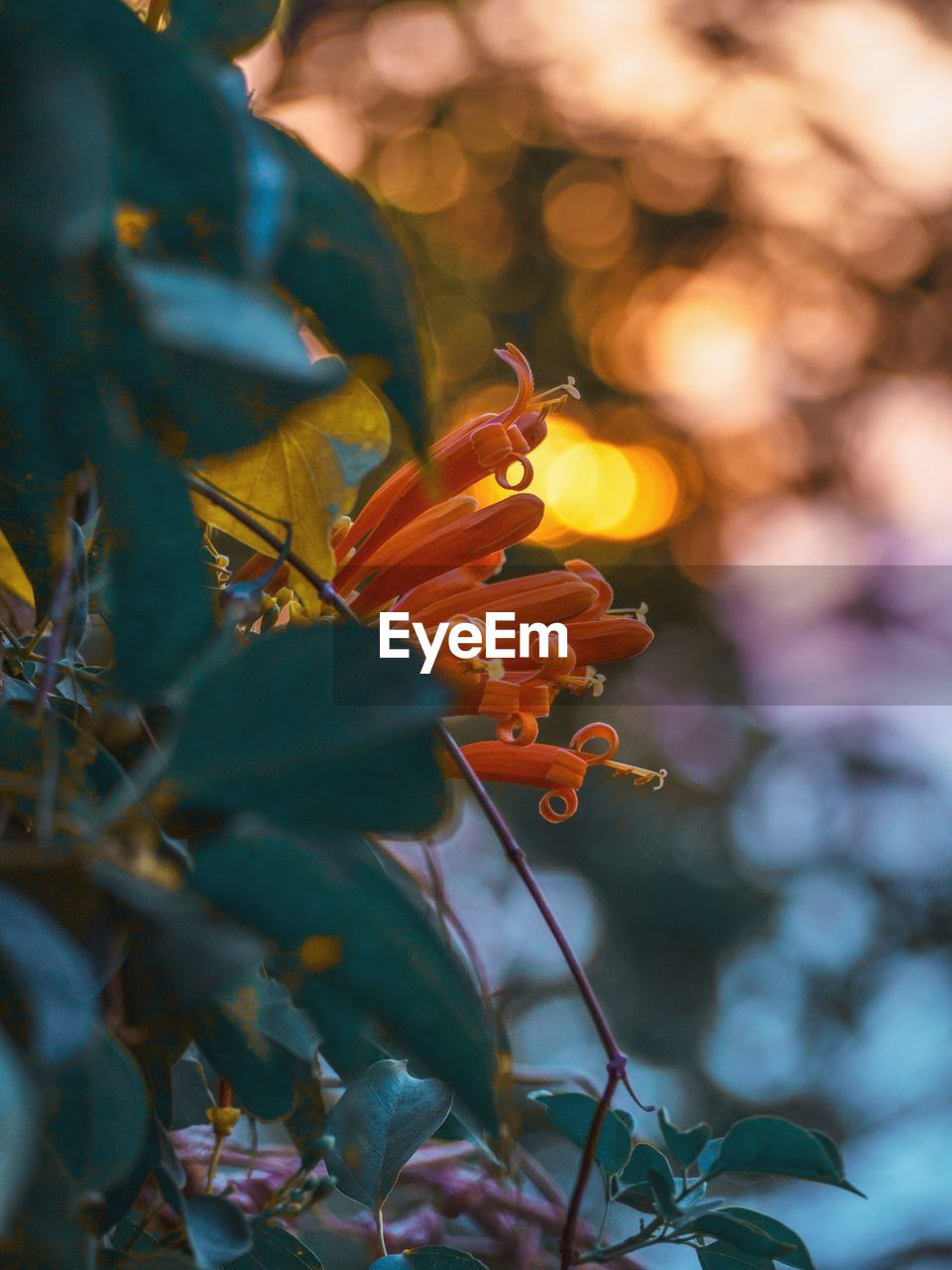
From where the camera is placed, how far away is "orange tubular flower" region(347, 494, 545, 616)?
0.34 metres

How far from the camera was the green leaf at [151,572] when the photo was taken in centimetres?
16

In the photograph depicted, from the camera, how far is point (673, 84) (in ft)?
6.57

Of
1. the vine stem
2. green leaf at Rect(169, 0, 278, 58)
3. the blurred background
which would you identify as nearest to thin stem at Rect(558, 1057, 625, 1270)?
the vine stem

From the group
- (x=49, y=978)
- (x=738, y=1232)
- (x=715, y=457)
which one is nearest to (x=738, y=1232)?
(x=738, y=1232)

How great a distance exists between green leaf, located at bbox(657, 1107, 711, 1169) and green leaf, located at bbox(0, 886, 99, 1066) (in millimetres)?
215

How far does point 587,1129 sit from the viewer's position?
0.31m

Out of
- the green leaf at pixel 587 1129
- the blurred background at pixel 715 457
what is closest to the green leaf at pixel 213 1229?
the green leaf at pixel 587 1129

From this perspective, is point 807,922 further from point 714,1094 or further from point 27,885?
point 27,885

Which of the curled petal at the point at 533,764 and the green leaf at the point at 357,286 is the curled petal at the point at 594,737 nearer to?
the curled petal at the point at 533,764

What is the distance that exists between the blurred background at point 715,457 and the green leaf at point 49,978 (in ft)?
4.97

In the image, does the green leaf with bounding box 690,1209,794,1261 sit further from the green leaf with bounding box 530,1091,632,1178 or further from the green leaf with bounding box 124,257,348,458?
the green leaf with bounding box 124,257,348,458

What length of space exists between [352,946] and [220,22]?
0.59ft

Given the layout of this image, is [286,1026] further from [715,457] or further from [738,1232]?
[715,457]

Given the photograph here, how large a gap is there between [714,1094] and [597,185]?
4.82ft
